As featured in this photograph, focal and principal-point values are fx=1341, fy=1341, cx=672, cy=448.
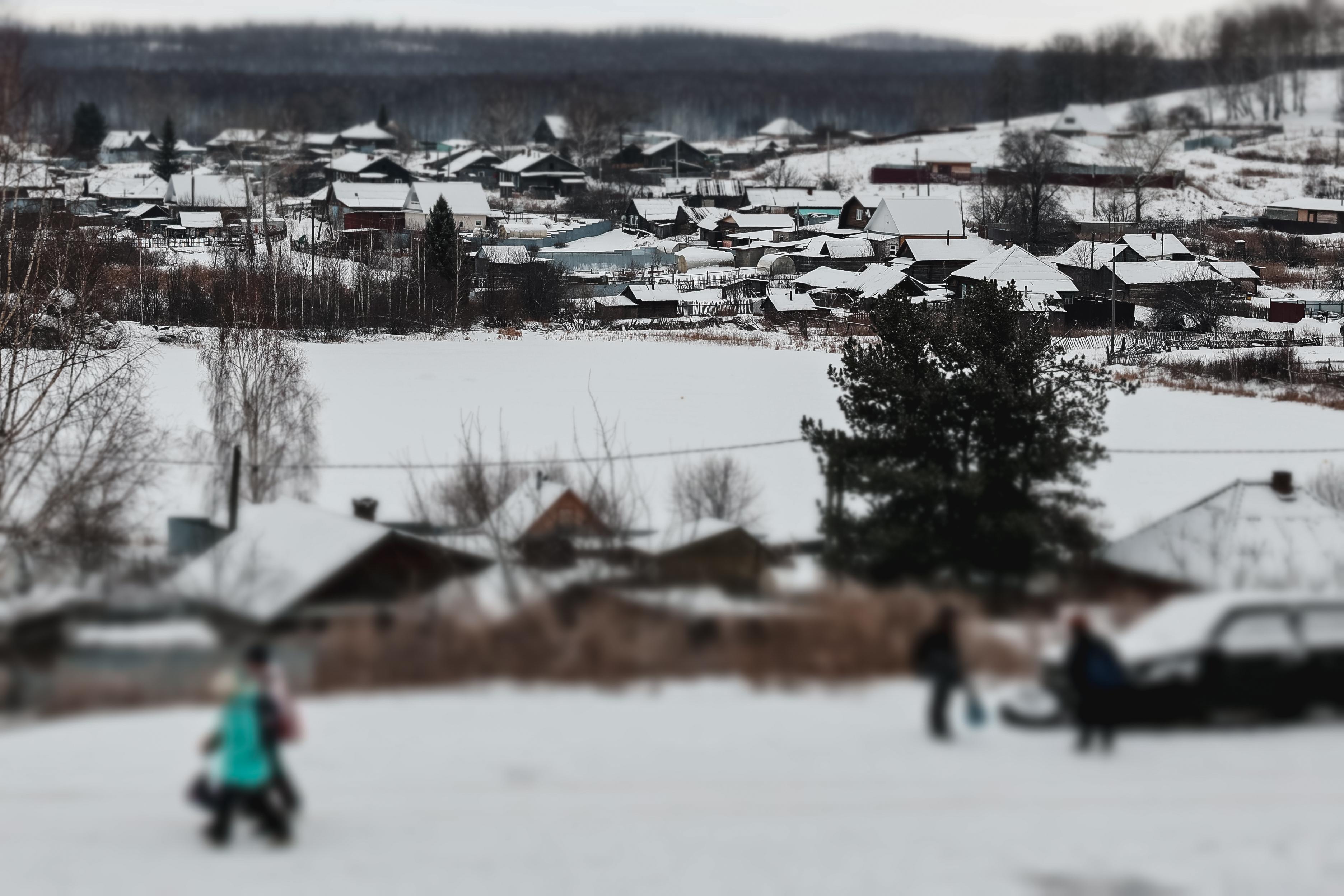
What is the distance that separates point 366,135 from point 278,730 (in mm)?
60468

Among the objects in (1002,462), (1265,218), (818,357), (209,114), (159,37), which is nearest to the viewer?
(1002,462)

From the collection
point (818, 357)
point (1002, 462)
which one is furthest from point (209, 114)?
point (1002, 462)

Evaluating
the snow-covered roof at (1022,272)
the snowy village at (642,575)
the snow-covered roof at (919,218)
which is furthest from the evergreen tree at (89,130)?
the snow-covered roof at (1022,272)

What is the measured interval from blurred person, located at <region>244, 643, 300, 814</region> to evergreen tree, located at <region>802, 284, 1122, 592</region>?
4.22 metres

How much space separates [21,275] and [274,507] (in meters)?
10.9

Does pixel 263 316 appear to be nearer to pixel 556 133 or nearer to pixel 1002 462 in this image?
pixel 1002 462

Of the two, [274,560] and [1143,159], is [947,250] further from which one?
[274,560]

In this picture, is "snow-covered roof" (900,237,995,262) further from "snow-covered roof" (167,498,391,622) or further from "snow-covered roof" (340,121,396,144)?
"snow-covered roof" (340,121,396,144)

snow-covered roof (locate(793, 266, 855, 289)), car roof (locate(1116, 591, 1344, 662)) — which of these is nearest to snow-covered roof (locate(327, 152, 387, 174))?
snow-covered roof (locate(793, 266, 855, 289))

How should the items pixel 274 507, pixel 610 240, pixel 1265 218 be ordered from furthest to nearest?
pixel 1265 218 → pixel 610 240 → pixel 274 507

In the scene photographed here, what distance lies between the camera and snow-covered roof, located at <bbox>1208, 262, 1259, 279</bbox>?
28.3 meters

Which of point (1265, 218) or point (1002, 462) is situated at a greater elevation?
point (1265, 218)

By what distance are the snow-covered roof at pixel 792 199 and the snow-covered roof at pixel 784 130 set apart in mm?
23449

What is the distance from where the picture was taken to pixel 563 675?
135 inches
